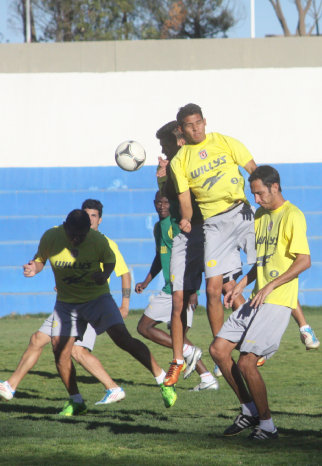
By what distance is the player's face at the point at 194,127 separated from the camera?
7.37 m

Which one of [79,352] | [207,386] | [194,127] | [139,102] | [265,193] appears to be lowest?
[207,386]

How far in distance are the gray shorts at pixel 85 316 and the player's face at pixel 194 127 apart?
1647 millimetres

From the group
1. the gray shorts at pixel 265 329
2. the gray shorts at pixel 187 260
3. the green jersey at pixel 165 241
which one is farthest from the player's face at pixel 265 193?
the green jersey at pixel 165 241

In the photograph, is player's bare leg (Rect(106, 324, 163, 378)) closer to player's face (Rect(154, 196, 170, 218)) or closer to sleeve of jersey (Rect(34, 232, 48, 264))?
sleeve of jersey (Rect(34, 232, 48, 264))

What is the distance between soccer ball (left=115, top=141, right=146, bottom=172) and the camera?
39.3 feet

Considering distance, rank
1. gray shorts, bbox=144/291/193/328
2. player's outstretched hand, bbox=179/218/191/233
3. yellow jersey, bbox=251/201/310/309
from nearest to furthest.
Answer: yellow jersey, bbox=251/201/310/309 < player's outstretched hand, bbox=179/218/191/233 < gray shorts, bbox=144/291/193/328

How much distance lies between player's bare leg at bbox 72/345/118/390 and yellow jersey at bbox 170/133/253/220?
6.01 feet

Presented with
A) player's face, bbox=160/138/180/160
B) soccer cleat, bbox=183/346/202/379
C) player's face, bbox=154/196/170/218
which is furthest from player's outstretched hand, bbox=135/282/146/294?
player's face, bbox=160/138/180/160

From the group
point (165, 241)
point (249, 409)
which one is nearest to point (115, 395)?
point (249, 409)

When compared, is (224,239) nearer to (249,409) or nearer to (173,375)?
(173,375)

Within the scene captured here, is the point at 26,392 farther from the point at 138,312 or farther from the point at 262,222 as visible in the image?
the point at 138,312

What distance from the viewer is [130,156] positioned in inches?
478

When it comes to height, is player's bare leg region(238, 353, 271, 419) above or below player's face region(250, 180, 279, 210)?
below

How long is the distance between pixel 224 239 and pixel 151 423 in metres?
1.70
